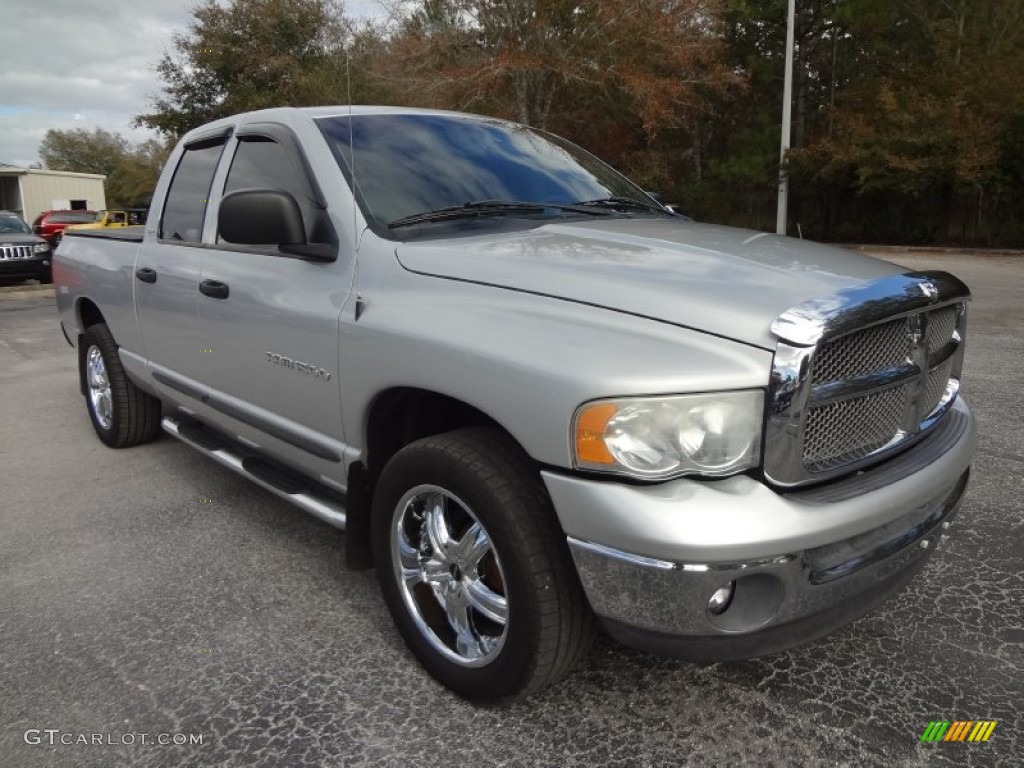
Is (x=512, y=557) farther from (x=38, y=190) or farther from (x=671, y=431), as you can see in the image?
(x=38, y=190)

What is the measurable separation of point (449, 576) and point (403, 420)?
54cm

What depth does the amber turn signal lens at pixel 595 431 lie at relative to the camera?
187cm

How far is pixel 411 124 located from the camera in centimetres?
325

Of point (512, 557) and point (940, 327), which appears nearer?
point (512, 557)

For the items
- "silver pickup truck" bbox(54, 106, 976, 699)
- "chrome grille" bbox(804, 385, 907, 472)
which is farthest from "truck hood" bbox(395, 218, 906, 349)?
"chrome grille" bbox(804, 385, 907, 472)

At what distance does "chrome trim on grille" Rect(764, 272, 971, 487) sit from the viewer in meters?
1.86

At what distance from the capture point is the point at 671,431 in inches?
73.6

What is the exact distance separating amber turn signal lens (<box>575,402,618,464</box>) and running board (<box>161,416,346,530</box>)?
1192 millimetres

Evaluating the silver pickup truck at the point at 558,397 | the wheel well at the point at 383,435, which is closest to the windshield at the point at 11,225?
the silver pickup truck at the point at 558,397

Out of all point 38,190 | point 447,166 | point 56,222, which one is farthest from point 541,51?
point 38,190

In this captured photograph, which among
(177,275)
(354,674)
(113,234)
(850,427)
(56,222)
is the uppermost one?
(56,222)

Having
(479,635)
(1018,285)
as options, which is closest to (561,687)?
(479,635)

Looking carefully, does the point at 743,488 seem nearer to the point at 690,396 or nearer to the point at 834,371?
the point at 690,396

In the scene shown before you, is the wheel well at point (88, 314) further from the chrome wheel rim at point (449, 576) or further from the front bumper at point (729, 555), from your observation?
the front bumper at point (729, 555)
